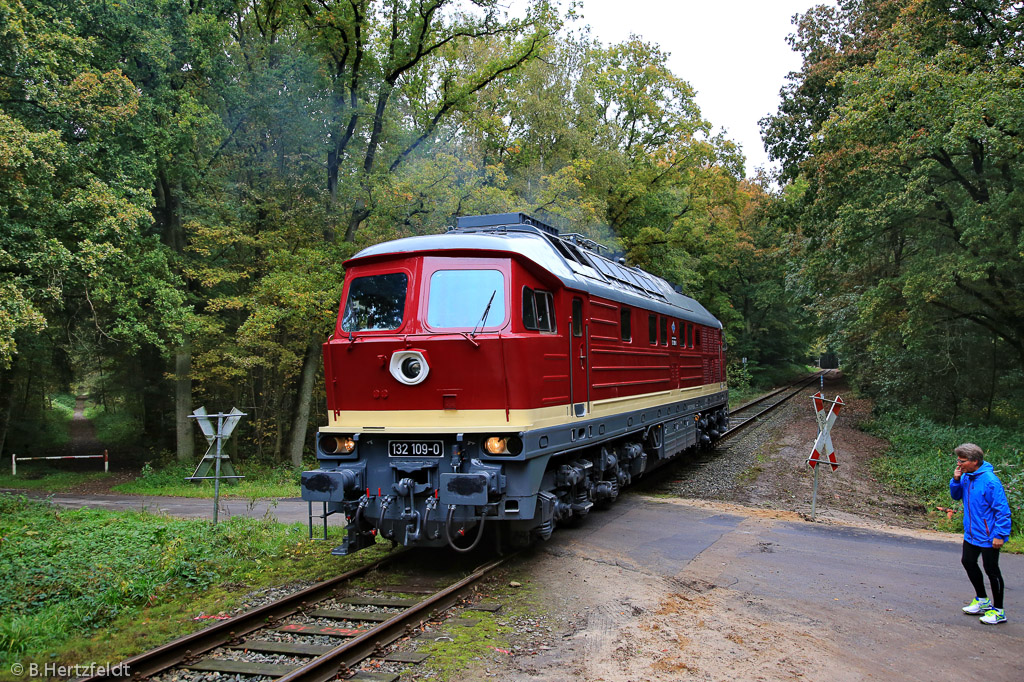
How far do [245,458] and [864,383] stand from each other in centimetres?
2646

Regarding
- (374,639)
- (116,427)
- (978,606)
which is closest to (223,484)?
(374,639)

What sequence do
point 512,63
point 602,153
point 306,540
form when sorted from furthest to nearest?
1. point 602,153
2. point 512,63
3. point 306,540

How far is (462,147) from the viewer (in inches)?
894

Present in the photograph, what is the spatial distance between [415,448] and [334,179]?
533 inches

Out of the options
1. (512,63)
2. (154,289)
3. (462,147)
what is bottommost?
(154,289)

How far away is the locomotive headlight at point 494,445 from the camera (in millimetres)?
6816

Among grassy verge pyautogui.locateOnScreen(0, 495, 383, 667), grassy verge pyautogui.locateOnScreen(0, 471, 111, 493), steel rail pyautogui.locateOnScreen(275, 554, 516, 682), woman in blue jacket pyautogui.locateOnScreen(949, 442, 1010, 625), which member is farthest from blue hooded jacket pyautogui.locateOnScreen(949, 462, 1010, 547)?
grassy verge pyautogui.locateOnScreen(0, 471, 111, 493)

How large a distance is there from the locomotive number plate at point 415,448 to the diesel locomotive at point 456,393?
12mm

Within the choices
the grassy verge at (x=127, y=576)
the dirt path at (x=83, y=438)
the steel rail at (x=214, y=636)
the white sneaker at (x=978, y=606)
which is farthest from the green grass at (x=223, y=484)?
the white sneaker at (x=978, y=606)

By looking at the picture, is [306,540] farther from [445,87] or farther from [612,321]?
[445,87]

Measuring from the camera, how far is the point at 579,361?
8.41 metres

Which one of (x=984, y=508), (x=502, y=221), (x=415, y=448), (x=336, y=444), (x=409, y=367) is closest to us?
(x=984, y=508)

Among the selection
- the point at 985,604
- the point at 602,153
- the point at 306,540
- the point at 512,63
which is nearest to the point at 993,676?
the point at 985,604

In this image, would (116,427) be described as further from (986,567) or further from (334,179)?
(986,567)
